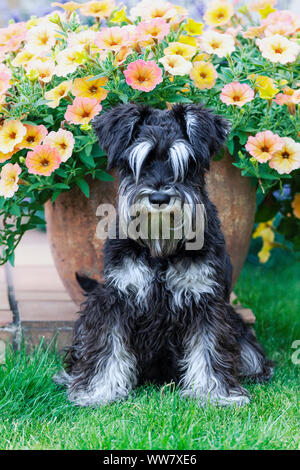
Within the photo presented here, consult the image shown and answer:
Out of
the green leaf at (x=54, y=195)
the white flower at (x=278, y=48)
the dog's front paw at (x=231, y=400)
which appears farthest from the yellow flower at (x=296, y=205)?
the green leaf at (x=54, y=195)

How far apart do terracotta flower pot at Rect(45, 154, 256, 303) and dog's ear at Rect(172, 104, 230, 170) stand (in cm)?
64

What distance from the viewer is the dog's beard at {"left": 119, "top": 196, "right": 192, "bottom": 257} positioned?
2.70 m

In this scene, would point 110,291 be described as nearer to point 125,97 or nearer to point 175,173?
point 175,173

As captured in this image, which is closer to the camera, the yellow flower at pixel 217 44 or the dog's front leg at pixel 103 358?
the dog's front leg at pixel 103 358

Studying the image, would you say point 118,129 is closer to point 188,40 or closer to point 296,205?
point 188,40

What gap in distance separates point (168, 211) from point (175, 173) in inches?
6.7

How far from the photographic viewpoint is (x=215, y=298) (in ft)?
9.92

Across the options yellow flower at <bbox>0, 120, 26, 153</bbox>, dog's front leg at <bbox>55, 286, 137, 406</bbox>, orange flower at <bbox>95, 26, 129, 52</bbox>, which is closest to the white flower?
orange flower at <bbox>95, 26, 129, 52</bbox>

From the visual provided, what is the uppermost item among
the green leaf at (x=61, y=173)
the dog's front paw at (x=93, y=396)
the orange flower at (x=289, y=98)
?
the orange flower at (x=289, y=98)

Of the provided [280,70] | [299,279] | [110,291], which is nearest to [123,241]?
[110,291]

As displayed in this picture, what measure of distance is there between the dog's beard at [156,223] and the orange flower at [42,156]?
513mm

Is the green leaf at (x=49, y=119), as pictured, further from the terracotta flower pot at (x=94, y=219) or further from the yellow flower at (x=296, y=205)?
the yellow flower at (x=296, y=205)

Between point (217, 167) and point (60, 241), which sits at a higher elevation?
point (217, 167)

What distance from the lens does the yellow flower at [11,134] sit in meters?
3.22
